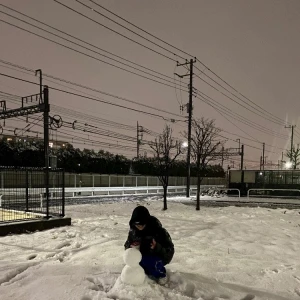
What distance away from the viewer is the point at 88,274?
443cm

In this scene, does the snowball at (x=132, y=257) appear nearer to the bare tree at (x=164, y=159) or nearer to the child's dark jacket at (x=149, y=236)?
the child's dark jacket at (x=149, y=236)

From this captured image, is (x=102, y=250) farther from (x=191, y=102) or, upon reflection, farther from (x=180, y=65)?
(x=180, y=65)

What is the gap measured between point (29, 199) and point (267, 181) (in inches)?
801

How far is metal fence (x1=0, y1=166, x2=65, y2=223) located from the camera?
359 inches

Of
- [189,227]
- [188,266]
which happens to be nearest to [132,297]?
[188,266]

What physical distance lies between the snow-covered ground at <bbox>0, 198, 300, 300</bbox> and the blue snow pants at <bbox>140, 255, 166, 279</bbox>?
0.16 meters

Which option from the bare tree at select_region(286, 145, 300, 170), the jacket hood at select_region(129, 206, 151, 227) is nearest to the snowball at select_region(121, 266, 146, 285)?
the jacket hood at select_region(129, 206, 151, 227)

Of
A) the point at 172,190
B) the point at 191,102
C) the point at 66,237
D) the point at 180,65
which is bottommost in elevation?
the point at 172,190

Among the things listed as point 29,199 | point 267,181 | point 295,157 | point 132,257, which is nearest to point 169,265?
point 132,257

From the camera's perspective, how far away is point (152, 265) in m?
4.07

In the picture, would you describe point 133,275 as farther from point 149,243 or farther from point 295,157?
point 295,157

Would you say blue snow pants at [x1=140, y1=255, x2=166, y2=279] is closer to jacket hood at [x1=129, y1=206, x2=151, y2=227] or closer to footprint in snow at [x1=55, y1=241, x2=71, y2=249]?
jacket hood at [x1=129, y1=206, x2=151, y2=227]

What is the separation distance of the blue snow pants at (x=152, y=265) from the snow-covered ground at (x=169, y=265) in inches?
6.2

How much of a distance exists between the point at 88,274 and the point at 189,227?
204 inches
